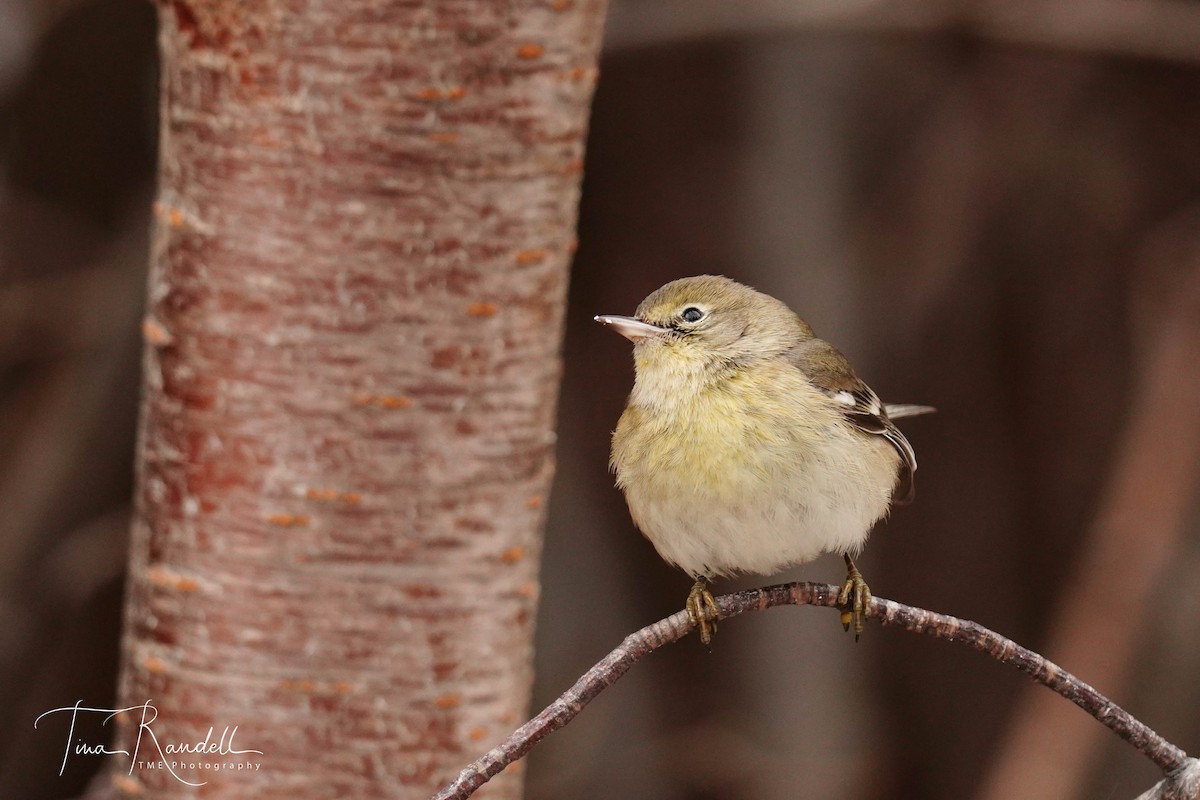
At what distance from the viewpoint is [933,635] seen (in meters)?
0.91

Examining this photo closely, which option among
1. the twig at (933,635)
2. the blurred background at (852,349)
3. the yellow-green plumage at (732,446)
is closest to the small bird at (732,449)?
the yellow-green plumage at (732,446)

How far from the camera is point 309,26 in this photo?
177 cm

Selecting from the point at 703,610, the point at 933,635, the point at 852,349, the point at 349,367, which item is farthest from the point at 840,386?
the point at 852,349

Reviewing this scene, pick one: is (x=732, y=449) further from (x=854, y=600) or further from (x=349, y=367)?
(x=349, y=367)

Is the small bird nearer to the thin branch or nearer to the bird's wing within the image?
the bird's wing

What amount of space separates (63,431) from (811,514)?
8.64 feet

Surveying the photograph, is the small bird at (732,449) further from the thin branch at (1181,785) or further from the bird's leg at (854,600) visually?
the thin branch at (1181,785)

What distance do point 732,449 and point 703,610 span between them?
216mm

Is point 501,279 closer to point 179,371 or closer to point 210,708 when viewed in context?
point 179,371

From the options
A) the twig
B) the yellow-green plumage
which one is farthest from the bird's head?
the twig

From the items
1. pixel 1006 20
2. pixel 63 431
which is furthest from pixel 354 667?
pixel 1006 20

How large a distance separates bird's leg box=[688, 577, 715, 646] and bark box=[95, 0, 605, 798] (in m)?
0.49

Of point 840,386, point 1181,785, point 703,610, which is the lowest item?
point 703,610

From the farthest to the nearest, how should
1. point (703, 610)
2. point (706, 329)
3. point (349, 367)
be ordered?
1. point (349, 367)
2. point (706, 329)
3. point (703, 610)
